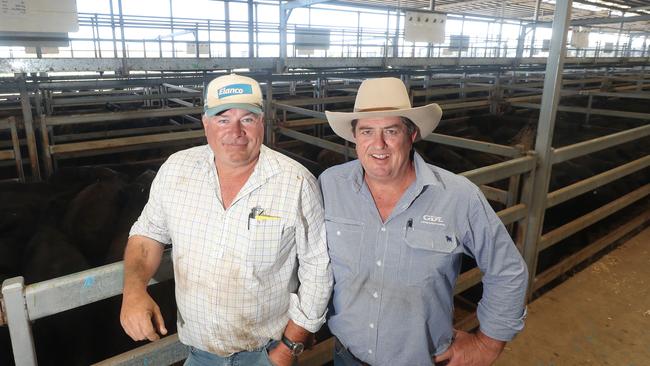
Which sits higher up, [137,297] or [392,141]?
[392,141]

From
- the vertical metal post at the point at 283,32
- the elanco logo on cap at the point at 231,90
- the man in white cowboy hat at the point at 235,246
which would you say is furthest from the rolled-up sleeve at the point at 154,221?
the vertical metal post at the point at 283,32

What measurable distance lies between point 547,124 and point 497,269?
6.00 ft

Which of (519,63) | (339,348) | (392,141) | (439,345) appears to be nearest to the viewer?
(392,141)

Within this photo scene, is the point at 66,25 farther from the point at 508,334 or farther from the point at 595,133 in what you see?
the point at 595,133

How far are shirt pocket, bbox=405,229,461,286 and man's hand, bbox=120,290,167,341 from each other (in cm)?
95

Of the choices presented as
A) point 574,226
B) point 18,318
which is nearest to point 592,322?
point 574,226

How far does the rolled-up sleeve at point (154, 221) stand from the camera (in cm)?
192

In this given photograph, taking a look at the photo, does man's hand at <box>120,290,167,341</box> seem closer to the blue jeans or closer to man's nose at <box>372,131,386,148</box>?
the blue jeans

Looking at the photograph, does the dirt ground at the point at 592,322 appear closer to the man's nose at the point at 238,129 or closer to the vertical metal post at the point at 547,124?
the vertical metal post at the point at 547,124

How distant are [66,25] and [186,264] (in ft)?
12.2

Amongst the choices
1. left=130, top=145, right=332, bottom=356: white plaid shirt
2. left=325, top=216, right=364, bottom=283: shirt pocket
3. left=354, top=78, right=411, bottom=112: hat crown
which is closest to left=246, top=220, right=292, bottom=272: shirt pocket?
left=130, top=145, right=332, bottom=356: white plaid shirt

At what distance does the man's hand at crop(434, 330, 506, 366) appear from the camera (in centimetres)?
193

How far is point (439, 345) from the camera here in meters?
1.94

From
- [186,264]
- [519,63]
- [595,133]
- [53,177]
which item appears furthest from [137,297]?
[519,63]
